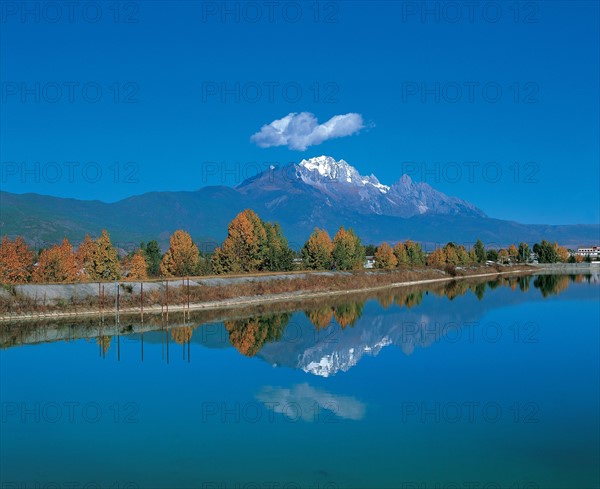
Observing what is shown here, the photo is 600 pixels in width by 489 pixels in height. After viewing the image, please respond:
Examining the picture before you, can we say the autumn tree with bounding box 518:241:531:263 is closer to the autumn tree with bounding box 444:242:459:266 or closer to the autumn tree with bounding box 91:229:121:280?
the autumn tree with bounding box 444:242:459:266

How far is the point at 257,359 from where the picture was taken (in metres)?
28.7

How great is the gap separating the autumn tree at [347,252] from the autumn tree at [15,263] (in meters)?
42.1

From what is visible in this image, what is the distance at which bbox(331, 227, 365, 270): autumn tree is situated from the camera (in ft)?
287

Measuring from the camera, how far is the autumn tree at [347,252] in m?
87.6

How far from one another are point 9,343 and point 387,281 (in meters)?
60.0

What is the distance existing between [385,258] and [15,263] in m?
64.9

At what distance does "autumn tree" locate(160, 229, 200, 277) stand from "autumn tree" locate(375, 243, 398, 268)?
44.9 metres

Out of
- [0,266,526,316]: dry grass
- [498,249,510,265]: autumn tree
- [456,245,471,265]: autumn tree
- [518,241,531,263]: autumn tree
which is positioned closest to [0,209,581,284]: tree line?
[0,266,526,316]: dry grass

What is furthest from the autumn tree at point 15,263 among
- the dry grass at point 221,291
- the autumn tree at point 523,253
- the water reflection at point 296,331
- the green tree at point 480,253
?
the autumn tree at point 523,253

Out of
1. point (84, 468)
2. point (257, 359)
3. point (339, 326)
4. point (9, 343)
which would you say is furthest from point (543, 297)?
point (84, 468)

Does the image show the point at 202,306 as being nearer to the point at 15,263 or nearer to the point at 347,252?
the point at 15,263

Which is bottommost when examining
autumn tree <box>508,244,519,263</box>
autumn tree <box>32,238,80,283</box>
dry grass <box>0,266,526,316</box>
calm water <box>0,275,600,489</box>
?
calm water <box>0,275,600,489</box>

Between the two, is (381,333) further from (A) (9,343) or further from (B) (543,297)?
(B) (543,297)

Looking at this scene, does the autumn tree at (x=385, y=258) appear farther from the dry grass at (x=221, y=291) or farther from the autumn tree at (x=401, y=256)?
the dry grass at (x=221, y=291)
